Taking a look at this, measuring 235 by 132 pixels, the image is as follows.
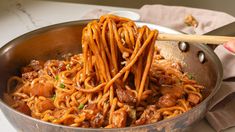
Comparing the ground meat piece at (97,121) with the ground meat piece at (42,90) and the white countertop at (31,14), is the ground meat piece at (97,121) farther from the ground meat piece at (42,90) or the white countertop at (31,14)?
the white countertop at (31,14)

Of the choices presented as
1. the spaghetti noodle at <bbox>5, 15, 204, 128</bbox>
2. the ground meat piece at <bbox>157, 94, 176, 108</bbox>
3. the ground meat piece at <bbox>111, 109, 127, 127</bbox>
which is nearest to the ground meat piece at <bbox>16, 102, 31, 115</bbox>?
the spaghetti noodle at <bbox>5, 15, 204, 128</bbox>

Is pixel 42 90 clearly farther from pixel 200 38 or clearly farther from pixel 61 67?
pixel 200 38

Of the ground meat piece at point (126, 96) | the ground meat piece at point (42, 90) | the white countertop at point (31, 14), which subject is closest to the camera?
the ground meat piece at point (126, 96)

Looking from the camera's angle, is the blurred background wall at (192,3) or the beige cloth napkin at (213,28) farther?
the blurred background wall at (192,3)

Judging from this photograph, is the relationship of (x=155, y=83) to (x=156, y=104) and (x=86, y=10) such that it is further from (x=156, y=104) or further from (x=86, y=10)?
(x=86, y=10)

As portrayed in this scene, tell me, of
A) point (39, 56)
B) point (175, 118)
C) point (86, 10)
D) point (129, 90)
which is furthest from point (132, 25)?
point (86, 10)

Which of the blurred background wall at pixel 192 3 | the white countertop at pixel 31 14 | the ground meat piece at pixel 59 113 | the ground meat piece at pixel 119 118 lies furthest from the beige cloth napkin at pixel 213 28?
the blurred background wall at pixel 192 3
